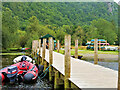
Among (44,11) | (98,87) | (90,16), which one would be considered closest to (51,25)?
(44,11)

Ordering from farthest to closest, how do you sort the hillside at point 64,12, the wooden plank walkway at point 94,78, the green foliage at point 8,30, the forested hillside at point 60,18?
the hillside at point 64,12 → the forested hillside at point 60,18 → the green foliage at point 8,30 → the wooden plank walkway at point 94,78

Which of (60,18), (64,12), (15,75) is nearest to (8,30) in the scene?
(15,75)

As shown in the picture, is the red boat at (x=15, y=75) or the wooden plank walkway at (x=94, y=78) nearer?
the wooden plank walkway at (x=94, y=78)

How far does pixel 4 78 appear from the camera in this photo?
8383 mm

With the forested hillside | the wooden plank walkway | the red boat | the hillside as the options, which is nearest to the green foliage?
the forested hillside

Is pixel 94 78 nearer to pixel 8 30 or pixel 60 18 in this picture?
pixel 8 30

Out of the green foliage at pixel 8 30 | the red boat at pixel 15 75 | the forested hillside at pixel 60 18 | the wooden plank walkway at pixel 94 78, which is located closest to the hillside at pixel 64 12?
the forested hillside at pixel 60 18

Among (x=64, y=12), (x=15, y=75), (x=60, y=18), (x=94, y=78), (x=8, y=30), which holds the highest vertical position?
(x=64, y=12)

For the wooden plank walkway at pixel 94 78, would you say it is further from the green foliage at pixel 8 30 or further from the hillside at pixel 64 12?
the hillside at pixel 64 12

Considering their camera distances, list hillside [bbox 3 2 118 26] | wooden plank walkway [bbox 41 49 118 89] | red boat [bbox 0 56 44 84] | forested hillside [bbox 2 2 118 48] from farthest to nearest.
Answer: hillside [bbox 3 2 118 26]
forested hillside [bbox 2 2 118 48]
red boat [bbox 0 56 44 84]
wooden plank walkway [bbox 41 49 118 89]

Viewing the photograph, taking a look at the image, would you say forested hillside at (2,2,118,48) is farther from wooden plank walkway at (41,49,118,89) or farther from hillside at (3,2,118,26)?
wooden plank walkway at (41,49,118,89)

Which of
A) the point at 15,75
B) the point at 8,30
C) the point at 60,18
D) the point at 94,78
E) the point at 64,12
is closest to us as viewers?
the point at 94,78

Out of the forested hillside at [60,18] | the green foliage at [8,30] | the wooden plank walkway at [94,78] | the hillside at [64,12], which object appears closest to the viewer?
the wooden plank walkway at [94,78]

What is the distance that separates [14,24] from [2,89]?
34.2m
